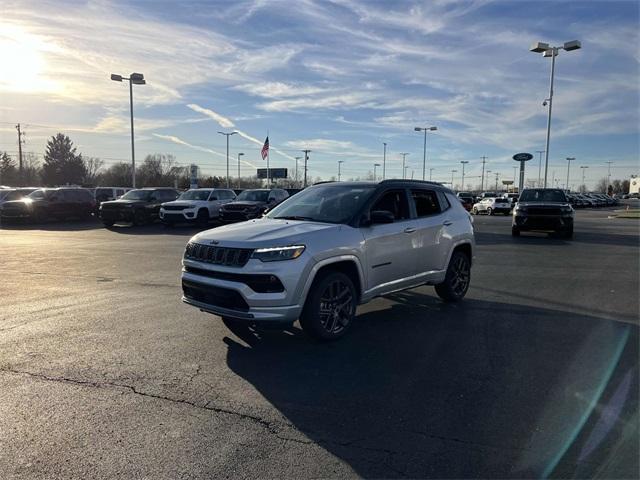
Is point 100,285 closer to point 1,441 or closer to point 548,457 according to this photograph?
point 1,441

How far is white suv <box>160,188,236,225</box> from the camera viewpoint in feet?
75.2

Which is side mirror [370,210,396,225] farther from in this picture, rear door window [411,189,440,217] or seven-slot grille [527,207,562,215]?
seven-slot grille [527,207,562,215]

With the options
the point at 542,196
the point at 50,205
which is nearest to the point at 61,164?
the point at 50,205

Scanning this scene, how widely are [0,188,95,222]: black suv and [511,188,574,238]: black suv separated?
22478 millimetres

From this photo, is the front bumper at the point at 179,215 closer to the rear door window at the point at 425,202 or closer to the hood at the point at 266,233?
the rear door window at the point at 425,202

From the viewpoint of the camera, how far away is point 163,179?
88.9 meters

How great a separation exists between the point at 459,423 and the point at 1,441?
3274mm

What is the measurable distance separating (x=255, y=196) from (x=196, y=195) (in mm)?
2941

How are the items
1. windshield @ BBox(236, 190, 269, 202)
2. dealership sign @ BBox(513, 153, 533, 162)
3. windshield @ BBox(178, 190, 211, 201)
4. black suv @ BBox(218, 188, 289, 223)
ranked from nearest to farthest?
black suv @ BBox(218, 188, 289, 223), windshield @ BBox(236, 190, 269, 202), windshield @ BBox(178, 190, 211, 201), dealership sign @ BBox(513, 153, 533, 162)

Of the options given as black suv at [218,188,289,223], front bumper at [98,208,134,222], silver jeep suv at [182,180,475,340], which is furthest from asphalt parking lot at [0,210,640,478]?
front bumper at [98,208,134,222]

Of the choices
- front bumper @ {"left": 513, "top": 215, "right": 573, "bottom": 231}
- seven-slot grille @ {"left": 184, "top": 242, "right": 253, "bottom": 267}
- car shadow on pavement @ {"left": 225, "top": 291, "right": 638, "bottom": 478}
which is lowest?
car shadow on pavement @ {"left": 225, "top": 291, "right": 638, "bottom": 478}

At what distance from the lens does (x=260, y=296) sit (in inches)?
196

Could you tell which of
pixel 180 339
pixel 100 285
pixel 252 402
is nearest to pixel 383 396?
pixel 252 402

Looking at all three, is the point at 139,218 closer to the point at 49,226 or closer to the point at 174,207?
the point at 174,207
